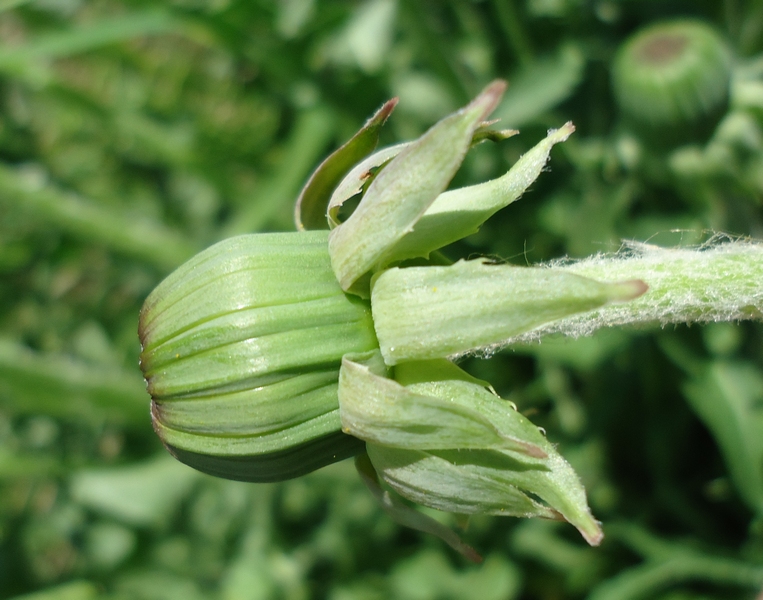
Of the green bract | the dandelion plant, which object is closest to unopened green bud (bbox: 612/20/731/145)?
the dandelion plant

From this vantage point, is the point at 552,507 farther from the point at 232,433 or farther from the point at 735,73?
the point at 735,73

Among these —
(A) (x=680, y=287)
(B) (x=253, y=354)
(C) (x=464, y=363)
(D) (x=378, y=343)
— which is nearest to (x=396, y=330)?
(D) (x=378, y=343)

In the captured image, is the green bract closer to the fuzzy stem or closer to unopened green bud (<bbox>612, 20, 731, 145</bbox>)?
the fuzzy stem

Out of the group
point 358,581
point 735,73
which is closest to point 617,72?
point 735,73

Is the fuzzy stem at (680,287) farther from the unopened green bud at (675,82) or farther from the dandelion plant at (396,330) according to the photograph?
the unopened green bud at (675,82)

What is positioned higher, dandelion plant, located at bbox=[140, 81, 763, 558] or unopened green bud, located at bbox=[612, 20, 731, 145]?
dandelion plant, located at bbox=[140, 81, 763, 558]

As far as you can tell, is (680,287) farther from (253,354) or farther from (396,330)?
(253,354)
